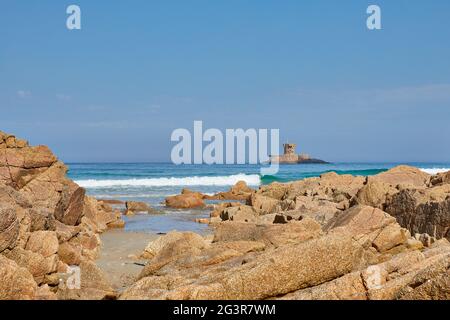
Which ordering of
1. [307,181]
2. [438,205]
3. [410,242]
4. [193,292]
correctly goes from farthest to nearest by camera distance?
1. [307,181]
2. [438,205]
3. [410,242]
4. [193,292]

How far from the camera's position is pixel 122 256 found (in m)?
13.6

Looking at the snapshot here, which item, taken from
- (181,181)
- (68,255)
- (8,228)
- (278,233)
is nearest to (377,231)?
(278,233)

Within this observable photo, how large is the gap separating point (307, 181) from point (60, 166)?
1563 cm

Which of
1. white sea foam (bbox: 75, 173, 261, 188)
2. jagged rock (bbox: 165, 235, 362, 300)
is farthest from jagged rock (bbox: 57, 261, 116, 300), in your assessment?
white sea foam (bbox: 75, 173, 261, 188)

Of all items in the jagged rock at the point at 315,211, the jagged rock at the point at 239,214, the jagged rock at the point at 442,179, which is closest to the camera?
the jagged rock at the point at 315,211

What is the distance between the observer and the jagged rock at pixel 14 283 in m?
6.89

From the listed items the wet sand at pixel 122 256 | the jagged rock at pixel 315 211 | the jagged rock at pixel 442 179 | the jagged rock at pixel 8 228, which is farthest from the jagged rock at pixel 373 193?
the jagged rock at pixel 8 228

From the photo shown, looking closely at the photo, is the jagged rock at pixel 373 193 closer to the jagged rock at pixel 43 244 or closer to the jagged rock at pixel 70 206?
the jagged rock at pixel 70 206

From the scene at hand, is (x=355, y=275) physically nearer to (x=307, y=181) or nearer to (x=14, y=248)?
(x=14, y=248)

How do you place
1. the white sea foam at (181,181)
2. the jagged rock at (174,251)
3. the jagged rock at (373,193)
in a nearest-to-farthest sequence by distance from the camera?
the jagged rock at (174,251) < the jagged rock at (373,193) < the white sea foam at (181,181)

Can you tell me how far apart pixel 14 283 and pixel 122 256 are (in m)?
6.57

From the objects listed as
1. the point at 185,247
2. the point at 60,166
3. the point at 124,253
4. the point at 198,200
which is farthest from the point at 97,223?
the point at 198,200

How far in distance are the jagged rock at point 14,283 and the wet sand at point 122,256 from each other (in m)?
2.62
